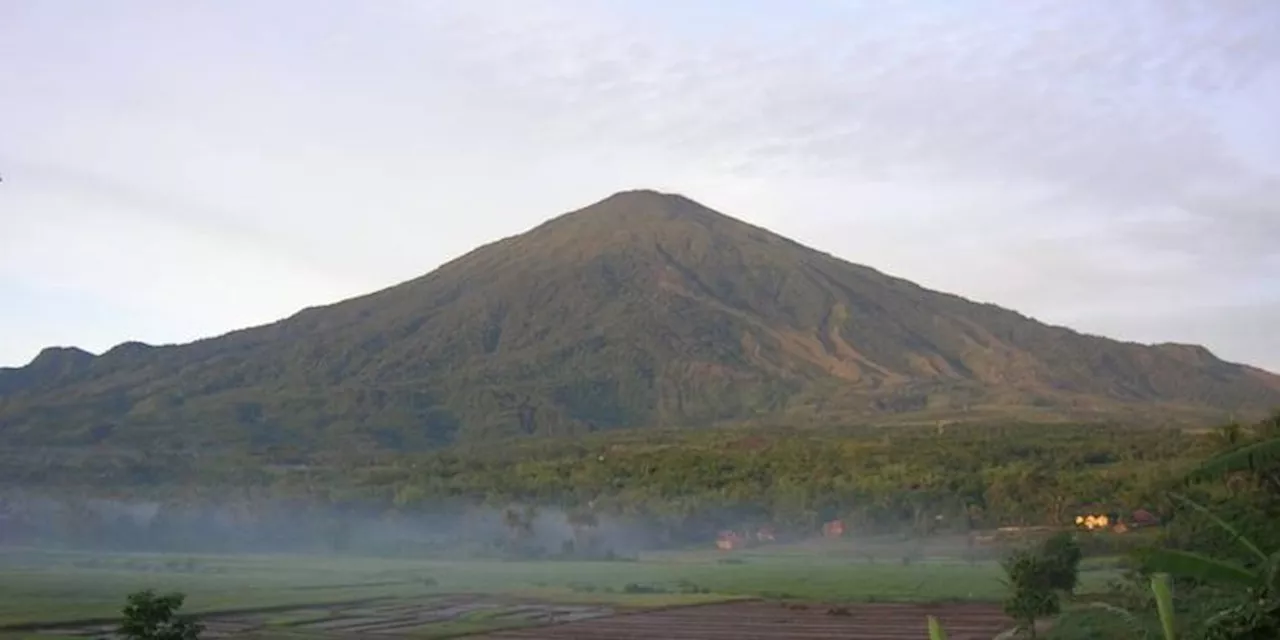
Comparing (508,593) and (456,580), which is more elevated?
(456,580)

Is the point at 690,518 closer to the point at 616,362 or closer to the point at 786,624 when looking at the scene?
the point at 786,624

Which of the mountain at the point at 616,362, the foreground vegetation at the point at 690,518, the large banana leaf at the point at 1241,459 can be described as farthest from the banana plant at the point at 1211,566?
the mountain at the point at 616,362

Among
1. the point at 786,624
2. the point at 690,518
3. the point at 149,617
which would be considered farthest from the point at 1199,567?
the point at 690,518

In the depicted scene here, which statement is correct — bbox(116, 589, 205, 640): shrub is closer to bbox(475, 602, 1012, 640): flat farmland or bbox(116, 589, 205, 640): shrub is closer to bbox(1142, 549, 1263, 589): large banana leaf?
bbox(1142, 549, 1263, 589): large banana leaf

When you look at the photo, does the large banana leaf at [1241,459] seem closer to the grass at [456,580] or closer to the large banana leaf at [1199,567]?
the large banana leaf at [1199,567]

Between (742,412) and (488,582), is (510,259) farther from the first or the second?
(488,582)

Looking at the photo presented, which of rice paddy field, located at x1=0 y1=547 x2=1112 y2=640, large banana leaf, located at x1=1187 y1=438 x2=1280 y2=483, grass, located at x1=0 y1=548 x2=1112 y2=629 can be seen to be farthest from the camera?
grass, located at x1=0 y1=548 x2=1112 y2=629

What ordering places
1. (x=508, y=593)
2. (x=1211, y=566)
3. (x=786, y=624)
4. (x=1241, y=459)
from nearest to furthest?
(x=1211, y=566) → (x=1241, y=459) → (x=786, y=624) → (x=508, y=593)

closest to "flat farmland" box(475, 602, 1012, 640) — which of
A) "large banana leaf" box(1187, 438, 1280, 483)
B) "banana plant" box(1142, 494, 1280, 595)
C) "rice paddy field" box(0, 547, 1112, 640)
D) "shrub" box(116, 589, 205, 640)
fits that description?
"rice paddy field" box(0, 547, 1112, 640)
